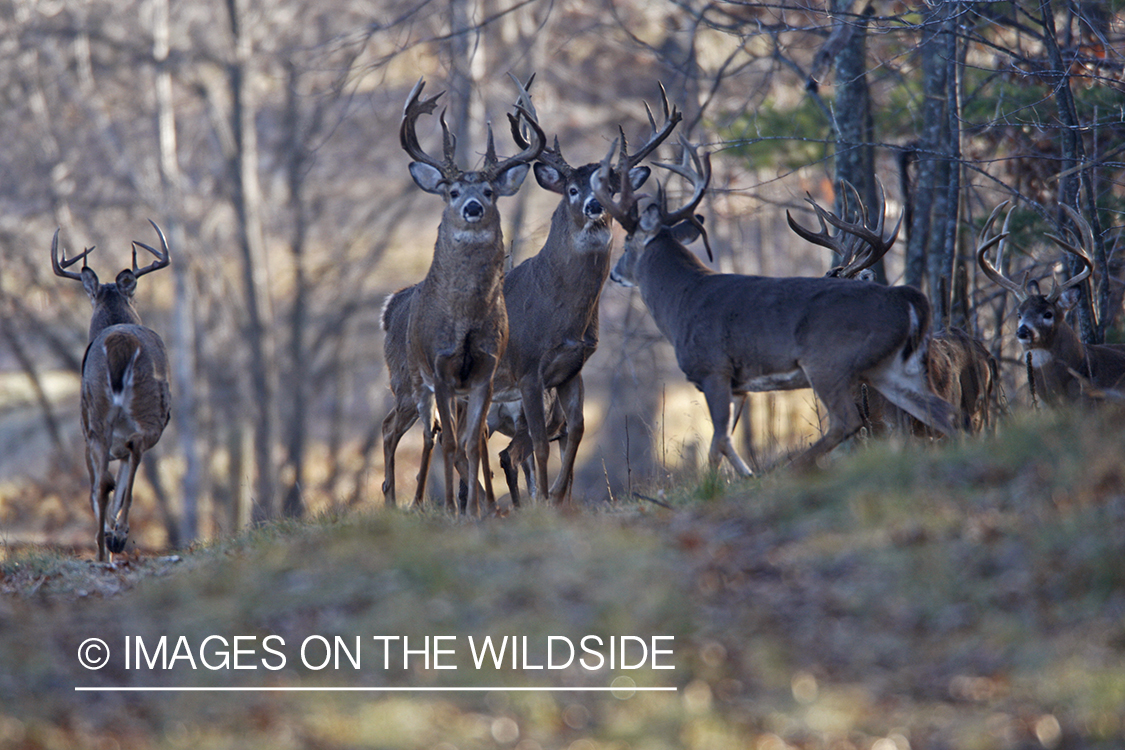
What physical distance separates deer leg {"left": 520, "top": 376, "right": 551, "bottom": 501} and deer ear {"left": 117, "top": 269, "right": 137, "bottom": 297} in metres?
3.92

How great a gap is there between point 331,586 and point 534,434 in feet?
11.4

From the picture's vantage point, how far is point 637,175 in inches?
369

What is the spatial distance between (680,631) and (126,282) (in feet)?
25.0

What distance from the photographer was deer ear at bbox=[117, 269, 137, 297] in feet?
35.0

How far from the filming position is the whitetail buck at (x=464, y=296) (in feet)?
27.4

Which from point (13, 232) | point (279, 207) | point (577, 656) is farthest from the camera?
point (279, 207)

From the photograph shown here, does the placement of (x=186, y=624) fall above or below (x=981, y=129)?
below

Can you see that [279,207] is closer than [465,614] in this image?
No

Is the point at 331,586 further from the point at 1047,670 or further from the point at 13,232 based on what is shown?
the point at 13,232

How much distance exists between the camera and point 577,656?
4578 mm

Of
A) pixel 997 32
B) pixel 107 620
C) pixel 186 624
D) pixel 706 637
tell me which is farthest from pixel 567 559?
pixel 997 32

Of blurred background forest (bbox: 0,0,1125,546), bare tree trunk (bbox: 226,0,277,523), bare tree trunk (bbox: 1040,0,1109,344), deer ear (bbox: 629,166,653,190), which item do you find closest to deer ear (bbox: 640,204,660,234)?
deer ear (bbox: 629,166,653,190)

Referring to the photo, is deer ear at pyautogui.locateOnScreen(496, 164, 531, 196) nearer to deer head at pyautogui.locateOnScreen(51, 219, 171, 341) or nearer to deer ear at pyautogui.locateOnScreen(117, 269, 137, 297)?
deer head at pyautogui.locateOnScreen(51, 219, 171, 341)

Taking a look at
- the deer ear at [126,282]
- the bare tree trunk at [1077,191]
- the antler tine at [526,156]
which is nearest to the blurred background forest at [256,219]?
A: the deer ear at [126,282]
